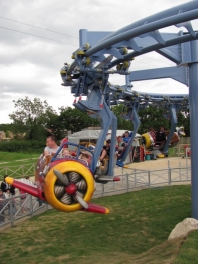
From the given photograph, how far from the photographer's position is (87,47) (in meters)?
5.31

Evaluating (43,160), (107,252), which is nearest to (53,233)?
(107,252)

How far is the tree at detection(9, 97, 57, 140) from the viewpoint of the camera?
40656 millimetres

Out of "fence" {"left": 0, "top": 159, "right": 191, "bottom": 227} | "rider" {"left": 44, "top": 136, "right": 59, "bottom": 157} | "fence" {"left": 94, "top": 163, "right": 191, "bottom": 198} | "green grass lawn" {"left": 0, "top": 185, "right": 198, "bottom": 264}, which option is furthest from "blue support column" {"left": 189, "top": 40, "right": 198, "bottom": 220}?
"fence" {"left": 94, "top": 163, "right": 191, "bottom": 198}

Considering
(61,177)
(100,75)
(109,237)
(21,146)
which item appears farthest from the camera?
(21,146)

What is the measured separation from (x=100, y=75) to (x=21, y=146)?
31.7m

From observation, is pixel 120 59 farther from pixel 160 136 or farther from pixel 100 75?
pixel 160 136

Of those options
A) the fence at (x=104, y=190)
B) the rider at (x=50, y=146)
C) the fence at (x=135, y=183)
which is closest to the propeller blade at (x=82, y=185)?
the rider at (x=50, y=146)

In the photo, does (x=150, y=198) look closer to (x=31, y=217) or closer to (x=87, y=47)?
(x=31, y=217)

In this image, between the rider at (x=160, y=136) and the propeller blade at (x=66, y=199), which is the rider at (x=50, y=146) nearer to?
the propeller blade at (x=66, y=199)

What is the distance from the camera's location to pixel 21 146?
118 feet

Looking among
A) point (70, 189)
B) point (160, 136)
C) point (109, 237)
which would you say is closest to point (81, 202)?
point (70, 189)

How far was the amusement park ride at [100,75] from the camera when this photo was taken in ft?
13.5

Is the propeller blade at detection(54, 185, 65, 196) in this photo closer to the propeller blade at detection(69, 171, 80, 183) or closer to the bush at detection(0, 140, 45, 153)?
the propeller blade at detection(69, 171, 80, 183)

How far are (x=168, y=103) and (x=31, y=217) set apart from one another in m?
6.17
